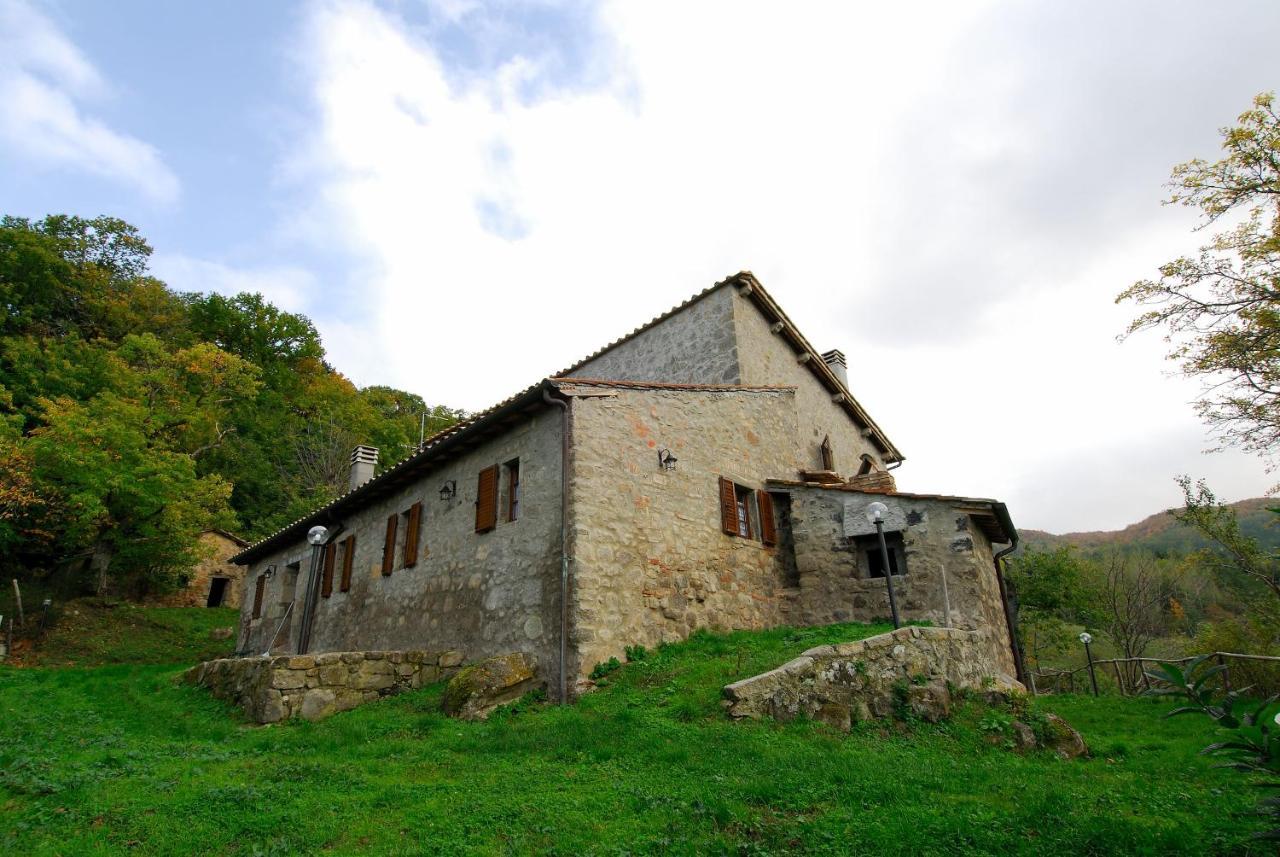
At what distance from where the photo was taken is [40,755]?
6.73m

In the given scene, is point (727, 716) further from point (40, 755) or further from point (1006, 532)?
point (1006, 532)

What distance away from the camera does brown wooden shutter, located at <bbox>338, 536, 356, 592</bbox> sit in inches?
574

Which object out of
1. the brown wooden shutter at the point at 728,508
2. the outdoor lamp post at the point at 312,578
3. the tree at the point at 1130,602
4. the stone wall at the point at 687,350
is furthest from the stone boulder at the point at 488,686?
the tree at the point at 1130,602

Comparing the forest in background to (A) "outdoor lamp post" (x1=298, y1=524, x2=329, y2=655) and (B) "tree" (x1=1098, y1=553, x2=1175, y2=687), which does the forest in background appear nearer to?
(A) "outdoor lamp post" (x1=298, y1=524, x2=329, y2=655)

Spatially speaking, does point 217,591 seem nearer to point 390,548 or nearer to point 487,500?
point 390,548

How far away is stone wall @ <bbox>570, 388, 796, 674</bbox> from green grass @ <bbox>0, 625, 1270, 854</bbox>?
1262 mm

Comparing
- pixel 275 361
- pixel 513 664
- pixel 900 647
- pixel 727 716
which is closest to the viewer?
pixel 727 716

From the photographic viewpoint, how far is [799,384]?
17.4m

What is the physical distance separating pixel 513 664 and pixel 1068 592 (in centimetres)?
2501

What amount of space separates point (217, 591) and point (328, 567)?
16.2m

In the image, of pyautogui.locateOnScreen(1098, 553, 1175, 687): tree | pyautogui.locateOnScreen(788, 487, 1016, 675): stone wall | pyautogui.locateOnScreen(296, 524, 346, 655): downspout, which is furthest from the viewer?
pyautogui.locateOnScreen(1098, 553, 1175, 687): tree

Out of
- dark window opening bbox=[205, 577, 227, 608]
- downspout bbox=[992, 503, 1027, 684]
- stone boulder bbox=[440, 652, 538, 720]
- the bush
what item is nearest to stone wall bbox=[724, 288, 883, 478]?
downspout bbox=[992, 503, 1027, 684]

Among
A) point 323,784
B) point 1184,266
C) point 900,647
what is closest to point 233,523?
point 323,784

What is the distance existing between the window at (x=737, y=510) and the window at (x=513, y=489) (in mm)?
3509
